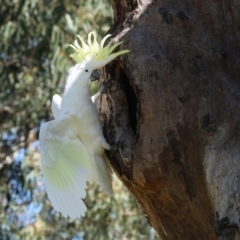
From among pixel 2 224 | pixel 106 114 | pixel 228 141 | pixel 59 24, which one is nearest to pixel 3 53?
pixel 59 24

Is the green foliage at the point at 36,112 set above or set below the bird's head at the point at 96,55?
below

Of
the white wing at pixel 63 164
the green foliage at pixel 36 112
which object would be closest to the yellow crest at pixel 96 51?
the white wing at pixel 63 164

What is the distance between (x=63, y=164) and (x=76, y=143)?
0.09m

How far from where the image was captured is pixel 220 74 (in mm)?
2396

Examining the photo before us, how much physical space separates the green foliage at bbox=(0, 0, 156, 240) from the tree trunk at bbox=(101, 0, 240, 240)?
3370 mm

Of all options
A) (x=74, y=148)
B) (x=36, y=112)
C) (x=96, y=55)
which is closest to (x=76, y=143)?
(x=74, y=148)

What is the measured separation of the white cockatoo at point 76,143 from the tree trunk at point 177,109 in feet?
0.20

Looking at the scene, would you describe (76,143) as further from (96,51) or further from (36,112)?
(36,112)

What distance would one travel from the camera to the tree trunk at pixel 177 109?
2.31 meters

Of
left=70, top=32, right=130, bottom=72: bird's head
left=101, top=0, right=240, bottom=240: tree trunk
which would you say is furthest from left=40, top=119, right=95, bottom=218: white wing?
left=70, top=32, right=130, bottom=72: bird's head

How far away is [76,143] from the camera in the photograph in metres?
2.52

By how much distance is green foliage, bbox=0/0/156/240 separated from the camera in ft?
19.6

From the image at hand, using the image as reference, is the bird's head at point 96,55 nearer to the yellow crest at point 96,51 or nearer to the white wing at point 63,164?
the yellow crest at point 96,51

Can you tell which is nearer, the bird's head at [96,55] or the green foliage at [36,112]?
the bird's head at [96,55]
